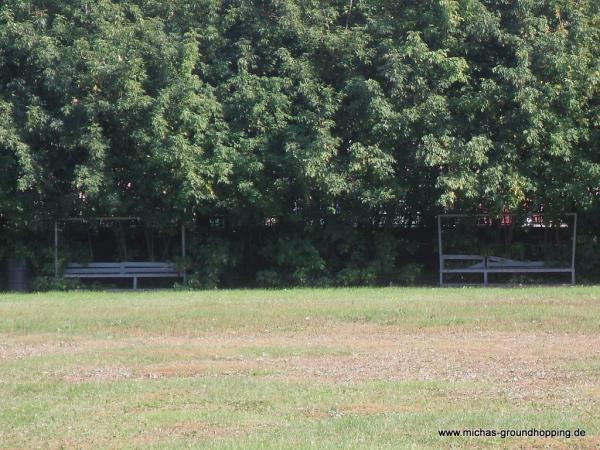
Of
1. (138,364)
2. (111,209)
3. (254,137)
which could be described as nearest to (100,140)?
(111,209)

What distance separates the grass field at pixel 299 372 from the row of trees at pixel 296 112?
3.28 metres

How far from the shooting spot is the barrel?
76.2ft

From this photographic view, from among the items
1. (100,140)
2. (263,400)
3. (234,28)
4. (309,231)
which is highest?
(234,28)

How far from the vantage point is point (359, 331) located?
14258 mm

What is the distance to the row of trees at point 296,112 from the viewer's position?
2016cm

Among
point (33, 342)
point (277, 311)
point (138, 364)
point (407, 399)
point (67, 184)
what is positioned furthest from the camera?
point (67, 184)

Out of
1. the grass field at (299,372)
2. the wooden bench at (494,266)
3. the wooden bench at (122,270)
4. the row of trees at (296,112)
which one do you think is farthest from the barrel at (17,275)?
the wooden bench at (494,266)

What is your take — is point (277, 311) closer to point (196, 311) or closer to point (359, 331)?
point (196, 311)

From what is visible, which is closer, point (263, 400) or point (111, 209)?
point (263, 400)

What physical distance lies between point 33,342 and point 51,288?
8.99 metres

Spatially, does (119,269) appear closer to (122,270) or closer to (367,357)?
(122,270)

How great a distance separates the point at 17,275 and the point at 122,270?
281cm

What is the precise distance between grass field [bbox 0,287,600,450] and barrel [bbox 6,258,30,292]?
5036 millimetres

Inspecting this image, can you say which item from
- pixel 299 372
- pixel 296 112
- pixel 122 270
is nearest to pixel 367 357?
pixel 299 372
